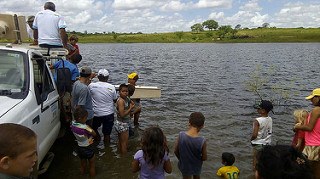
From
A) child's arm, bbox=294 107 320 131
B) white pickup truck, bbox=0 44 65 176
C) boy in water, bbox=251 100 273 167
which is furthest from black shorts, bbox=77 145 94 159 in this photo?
child's arm, bbox=294 107 320 131

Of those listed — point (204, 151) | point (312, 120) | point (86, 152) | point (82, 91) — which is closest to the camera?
point (204, 151)

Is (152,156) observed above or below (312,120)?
below

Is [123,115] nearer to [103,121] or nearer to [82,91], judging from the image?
[103,121]

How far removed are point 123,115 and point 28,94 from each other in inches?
94.4

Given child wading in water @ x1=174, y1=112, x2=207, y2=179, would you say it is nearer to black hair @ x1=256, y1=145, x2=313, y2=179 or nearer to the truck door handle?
the truck door handle

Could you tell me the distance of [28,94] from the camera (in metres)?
4.80

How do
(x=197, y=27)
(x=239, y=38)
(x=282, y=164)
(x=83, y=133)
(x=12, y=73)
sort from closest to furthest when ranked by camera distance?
1. (x=282, y=164)
2. (x=12, y=73)
3. (x=83, y=133)
4. (x=239, y=38)
5. (x=197, y=27)

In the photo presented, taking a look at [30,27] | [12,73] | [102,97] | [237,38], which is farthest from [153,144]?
[237,38]

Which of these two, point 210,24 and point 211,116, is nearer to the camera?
point 211,116

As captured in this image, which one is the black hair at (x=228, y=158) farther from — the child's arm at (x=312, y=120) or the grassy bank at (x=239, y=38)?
the grassy bank at (x=239, y=38)

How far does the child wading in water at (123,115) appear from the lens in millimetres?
6805

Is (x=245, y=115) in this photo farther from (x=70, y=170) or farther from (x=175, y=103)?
(x=70, y=170)

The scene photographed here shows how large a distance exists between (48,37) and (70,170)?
3167mm

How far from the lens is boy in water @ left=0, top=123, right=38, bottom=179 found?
2.09 metres
